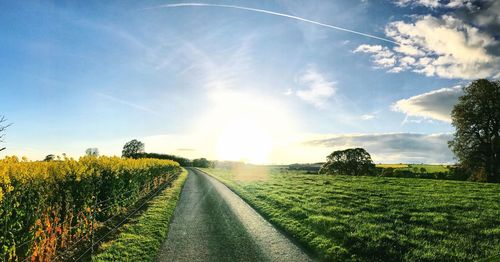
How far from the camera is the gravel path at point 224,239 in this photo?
1199 cm

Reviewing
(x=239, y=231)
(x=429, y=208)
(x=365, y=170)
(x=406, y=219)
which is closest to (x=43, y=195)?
(x=239, y=231)

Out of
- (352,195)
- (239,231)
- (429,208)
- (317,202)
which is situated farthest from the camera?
(352,195)

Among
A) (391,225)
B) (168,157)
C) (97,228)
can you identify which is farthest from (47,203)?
(168,157)

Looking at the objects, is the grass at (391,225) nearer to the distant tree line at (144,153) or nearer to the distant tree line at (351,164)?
the distant tree line at (351,164)

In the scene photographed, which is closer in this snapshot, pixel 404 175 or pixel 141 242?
pixel 141 242

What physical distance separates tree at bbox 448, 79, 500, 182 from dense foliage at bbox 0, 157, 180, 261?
49127 mm

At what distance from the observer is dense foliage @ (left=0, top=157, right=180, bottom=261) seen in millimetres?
9469

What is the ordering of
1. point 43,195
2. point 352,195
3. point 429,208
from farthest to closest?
1. point 352,195
2. point 429,208
3. point 43,195

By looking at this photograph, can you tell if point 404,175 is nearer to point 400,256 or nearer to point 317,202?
point 317,202

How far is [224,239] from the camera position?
14242 mm

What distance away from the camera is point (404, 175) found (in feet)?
185

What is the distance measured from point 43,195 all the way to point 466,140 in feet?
177

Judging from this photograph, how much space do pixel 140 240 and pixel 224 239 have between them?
3.50 metres

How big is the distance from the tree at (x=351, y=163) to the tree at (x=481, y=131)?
850 inches
